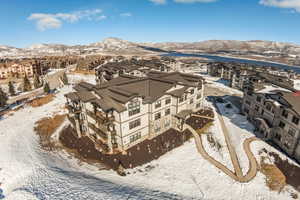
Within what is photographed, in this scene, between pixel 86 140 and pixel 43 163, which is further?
pixel 86 140

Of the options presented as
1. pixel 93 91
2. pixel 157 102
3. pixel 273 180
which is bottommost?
pixel 273 180

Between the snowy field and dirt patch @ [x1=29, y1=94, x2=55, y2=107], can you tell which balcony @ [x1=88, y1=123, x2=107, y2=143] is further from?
dirt patch @ [x1=29, y1=94, x2=55, y2=107]

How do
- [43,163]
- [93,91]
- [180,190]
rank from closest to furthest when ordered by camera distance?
[180,190]
[43,163]
[93,91]

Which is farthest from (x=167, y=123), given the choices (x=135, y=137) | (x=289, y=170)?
(x=289, y=170)

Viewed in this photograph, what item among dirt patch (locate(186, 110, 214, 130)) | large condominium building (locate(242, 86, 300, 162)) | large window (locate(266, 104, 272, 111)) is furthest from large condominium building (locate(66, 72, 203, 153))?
large window (locate(266, 104, 272, 111))

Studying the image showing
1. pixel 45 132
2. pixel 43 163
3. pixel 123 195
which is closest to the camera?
pixel 123 195

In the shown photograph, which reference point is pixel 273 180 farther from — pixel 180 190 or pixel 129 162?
pixel 129 162

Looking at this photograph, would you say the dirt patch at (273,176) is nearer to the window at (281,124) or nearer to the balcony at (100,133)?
the window at (281,124)

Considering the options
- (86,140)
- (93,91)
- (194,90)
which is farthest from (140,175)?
(194,90)
